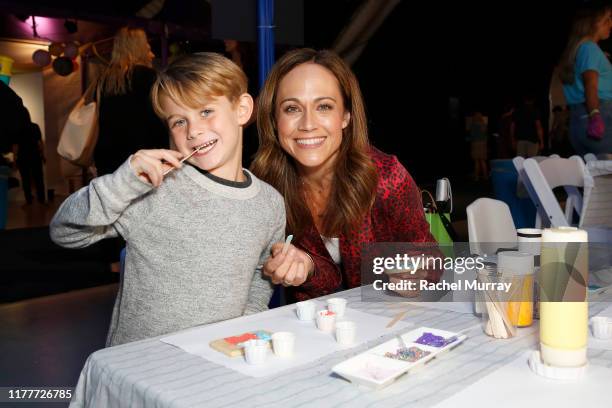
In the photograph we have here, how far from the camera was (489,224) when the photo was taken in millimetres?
2445

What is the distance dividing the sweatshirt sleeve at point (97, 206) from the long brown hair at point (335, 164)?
26.1 inches

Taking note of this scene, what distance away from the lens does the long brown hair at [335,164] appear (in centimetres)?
189

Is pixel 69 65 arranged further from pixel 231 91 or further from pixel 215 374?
pixel 215 374

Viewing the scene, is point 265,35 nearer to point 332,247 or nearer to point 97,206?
point 332,247

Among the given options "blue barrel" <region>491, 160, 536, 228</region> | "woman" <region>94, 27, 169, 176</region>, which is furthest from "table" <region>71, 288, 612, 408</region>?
"blue barrel" <region>491, 160, 536, 228</region>

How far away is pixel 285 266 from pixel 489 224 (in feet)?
4.06

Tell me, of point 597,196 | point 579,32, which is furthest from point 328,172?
point 579,32

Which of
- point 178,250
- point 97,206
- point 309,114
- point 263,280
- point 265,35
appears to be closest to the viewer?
point 97,206

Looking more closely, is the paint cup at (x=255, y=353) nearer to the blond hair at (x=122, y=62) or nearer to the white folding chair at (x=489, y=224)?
the white folding chair at (x=489, y=224)

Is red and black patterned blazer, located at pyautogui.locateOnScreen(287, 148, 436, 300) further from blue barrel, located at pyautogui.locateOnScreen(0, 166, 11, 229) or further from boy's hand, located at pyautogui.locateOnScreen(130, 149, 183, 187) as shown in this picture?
blue barrel, located at pyautogui.locateOnScreen(0, 166, 11, 229)

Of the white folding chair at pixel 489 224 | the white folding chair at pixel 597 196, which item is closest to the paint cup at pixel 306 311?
the white folding chair at pixel 489 224

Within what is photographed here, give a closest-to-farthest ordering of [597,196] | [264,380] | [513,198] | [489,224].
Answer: [264,380] < [489,224] < [597,196] < [513,198]

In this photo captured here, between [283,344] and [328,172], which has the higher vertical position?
[328,172]

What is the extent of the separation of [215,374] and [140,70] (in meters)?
2.92
